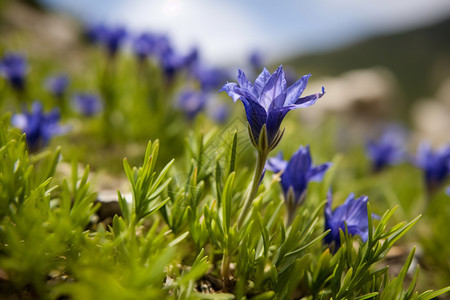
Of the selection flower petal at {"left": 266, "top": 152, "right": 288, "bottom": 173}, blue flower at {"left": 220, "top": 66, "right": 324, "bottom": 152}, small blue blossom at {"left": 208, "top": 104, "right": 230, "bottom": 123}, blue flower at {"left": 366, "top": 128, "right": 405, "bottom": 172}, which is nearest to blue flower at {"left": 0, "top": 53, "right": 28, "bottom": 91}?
small blue blossom at {"left": 208, "top": 104, "right": 230, "bottom": 123}

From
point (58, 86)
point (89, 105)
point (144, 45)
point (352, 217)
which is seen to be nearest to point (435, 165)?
point (352, 217)

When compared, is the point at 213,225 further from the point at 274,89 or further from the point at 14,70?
the point at 14,70

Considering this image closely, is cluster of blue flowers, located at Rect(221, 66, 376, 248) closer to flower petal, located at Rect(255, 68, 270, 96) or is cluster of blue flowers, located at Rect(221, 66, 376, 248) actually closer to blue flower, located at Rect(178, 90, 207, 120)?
flower petal, located at Rect(255, 68, 270, 96)

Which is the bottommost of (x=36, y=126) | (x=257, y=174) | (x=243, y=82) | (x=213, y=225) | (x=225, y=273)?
(x=225, y=273)

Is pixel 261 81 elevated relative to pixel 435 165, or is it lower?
elevated

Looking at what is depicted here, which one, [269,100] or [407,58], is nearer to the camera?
[269,100]

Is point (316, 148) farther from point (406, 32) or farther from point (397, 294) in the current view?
point (406, 32)

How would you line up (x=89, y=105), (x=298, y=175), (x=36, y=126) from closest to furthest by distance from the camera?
1. (x=298, y=175)
2. (x=36, y=126)
3. (x=89, y=105)
